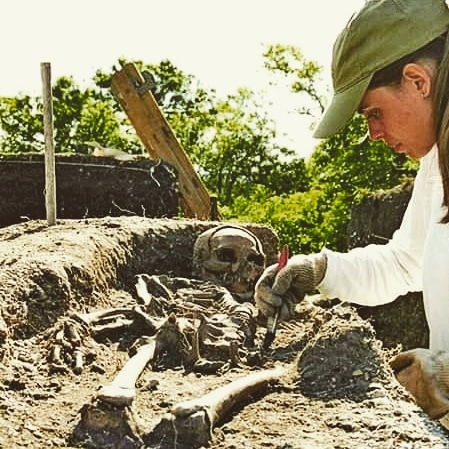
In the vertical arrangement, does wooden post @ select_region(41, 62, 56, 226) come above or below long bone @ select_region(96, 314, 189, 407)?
above

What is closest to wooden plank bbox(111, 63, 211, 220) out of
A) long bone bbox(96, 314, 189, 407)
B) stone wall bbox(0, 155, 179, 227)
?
stone wall bbox(0, 155, 179, 227)

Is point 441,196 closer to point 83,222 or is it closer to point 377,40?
point 377,40

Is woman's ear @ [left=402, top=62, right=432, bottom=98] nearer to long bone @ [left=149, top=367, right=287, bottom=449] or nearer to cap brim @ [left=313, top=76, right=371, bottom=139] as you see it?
cap brim @ [left=313, top=76, right=371, bottom=139]

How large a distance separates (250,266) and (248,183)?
22.9m

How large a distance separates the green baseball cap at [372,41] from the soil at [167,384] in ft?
6.99

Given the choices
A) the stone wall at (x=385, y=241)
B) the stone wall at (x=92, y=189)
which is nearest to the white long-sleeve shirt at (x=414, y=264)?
the stone wall at (x=385, y=241)

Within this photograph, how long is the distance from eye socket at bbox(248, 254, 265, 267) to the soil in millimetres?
908

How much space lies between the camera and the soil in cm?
469

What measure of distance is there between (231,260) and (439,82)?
6.59 m

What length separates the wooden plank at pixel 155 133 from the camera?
14648mm

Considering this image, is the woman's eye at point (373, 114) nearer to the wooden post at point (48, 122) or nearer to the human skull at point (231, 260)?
the human skull at point (231, 260)

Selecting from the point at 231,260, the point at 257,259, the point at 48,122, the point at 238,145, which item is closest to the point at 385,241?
the point at 257,259

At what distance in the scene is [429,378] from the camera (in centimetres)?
281

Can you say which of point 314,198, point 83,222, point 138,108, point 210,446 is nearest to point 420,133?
point 210,446
